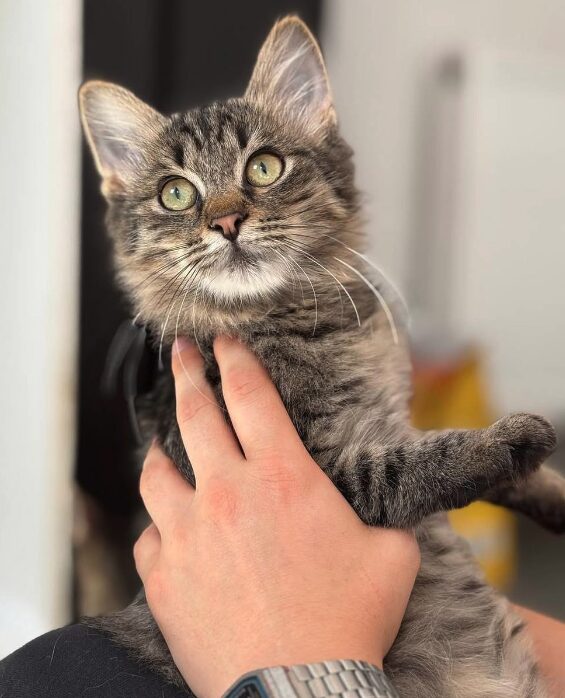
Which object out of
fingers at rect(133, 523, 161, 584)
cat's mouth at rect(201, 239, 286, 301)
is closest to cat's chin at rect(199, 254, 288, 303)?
cat's mouth at rect(201, 239, 286, 301)

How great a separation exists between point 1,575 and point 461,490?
178 centimetres

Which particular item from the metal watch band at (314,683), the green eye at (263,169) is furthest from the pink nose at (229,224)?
the metal watch band at (314,683)

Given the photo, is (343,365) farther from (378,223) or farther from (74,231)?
(378,223)

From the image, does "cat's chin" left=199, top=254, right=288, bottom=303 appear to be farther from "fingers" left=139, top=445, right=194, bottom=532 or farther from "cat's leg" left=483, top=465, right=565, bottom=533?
"cat's leg" left=483, top=465, right=565, bottom=533

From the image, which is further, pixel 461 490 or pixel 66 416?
pixel 66 416

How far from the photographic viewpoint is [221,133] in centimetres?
128

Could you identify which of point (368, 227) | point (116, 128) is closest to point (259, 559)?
point (116, 128)

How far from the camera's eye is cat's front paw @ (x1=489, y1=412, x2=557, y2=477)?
1.01 metres

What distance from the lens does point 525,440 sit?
1.01 metres

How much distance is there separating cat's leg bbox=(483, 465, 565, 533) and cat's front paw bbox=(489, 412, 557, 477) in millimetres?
289

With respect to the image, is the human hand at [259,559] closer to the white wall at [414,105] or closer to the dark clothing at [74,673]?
the dark clothing at [74,673]

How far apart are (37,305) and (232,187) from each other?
1.13 meters

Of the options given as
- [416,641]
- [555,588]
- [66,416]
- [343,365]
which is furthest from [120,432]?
[555,588]

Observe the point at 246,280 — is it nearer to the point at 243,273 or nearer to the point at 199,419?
the point at 243,273
